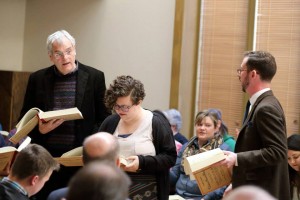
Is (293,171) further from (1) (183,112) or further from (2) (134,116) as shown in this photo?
(1) (183,112)

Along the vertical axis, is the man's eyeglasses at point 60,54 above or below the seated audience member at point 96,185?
above

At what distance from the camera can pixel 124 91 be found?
11.5ft

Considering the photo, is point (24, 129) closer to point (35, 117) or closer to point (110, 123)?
point (35, 117)

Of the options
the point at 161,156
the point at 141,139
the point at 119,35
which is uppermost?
the point at 119,35

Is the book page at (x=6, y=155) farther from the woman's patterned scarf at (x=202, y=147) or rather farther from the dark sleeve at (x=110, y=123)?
the woman's patterned scarf at (x=202, y=147)

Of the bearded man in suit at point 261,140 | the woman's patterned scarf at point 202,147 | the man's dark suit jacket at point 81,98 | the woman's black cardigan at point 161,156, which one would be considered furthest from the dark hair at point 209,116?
the bearded man in suit at point 261,140

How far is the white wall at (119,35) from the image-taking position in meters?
6.87

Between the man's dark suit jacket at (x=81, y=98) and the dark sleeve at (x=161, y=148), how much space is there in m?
0.62

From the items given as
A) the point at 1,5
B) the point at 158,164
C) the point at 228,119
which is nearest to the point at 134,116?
the point at 158,164

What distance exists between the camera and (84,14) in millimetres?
7613

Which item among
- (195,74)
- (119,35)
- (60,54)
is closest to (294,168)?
(60,54)

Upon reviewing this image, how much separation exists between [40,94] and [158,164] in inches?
46.7

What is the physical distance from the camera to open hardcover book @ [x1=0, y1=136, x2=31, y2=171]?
139 inches

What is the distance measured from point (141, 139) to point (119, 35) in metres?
3.93
